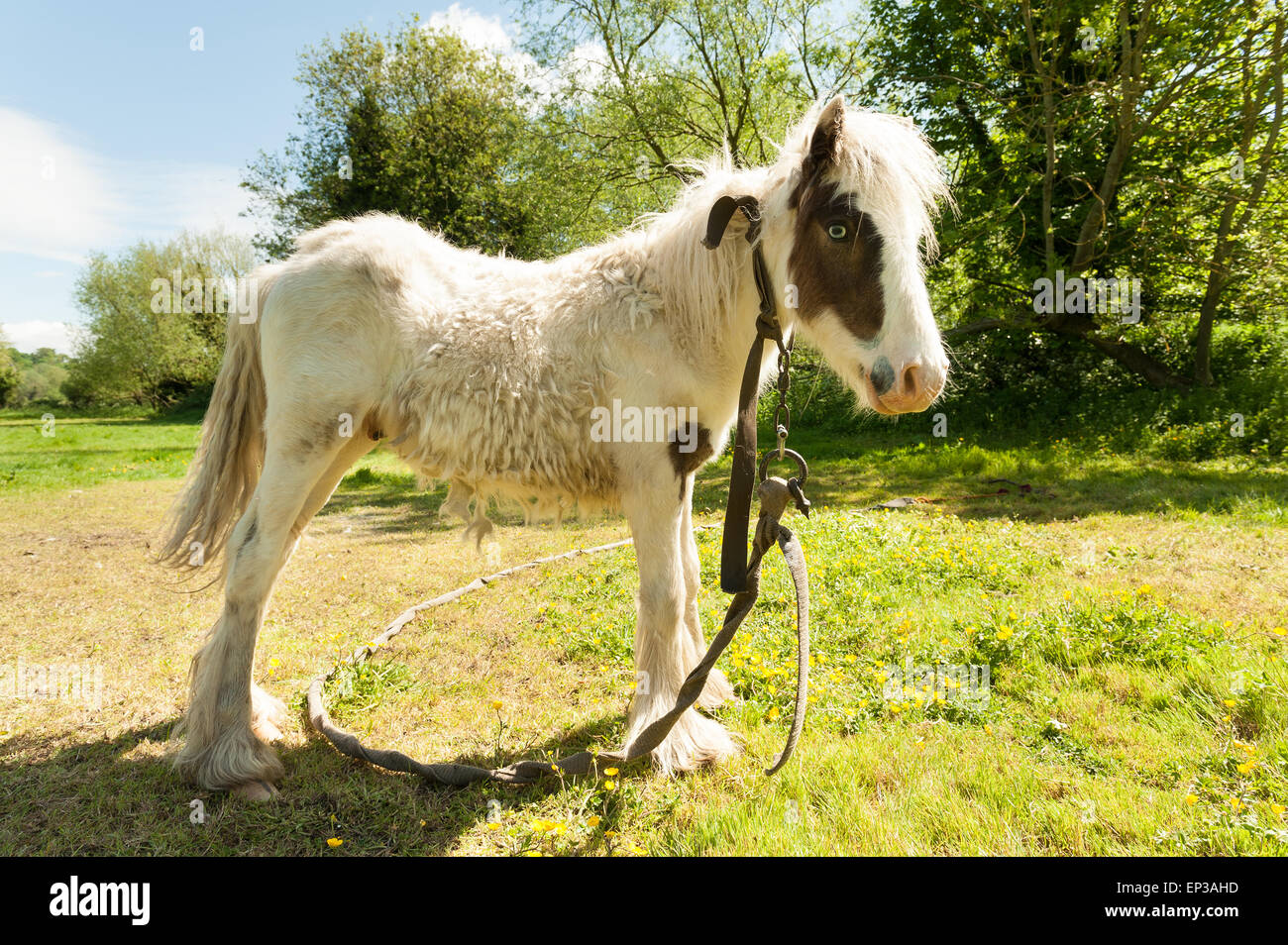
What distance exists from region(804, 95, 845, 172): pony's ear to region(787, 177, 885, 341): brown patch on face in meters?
0.07

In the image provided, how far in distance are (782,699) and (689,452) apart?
1717 millimetres

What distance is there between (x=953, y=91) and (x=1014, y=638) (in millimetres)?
9739

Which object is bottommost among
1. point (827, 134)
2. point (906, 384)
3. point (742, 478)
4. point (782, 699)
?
point (782, 699)

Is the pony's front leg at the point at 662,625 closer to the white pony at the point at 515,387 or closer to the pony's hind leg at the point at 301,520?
the white pony at the point at 515,387

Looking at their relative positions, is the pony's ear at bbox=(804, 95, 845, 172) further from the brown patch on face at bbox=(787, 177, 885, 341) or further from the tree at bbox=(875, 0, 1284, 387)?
the tree at bbox=(875, 0, 1284, 387)

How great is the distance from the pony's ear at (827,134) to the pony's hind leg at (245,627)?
2.72m

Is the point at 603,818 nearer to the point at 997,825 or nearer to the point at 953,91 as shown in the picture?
the point at 997,825

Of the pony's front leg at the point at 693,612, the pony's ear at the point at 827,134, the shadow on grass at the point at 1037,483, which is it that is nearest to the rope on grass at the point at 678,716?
the pony's front leg at the point at 693,612

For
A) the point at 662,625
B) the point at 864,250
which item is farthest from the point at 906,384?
the point at 662,625

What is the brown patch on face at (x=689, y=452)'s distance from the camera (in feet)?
10.3

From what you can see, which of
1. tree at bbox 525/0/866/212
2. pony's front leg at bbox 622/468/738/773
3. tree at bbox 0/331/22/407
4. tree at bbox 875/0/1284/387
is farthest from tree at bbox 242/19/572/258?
tree at bbox 0/331/22/407

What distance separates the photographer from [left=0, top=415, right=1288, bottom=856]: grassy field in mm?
2664

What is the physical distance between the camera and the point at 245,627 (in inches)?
129

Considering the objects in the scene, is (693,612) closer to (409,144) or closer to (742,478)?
(742,478)
